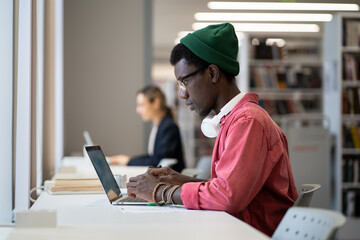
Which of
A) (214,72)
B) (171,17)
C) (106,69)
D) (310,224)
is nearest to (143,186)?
(214,72)

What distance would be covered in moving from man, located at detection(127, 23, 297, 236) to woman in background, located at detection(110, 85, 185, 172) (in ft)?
7.40

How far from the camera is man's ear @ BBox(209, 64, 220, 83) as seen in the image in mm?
1828

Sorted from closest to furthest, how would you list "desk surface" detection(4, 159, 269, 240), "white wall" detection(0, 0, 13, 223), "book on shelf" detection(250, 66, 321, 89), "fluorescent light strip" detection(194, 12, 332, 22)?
"desk surface" detection(4, 159, 269, 240) < "white wall" detection(0, 0, 13, 223) < "book on shelf" detection(250, 66, 321, 89) < "fluorescent light strip" detection(194, 12, 332, 22)

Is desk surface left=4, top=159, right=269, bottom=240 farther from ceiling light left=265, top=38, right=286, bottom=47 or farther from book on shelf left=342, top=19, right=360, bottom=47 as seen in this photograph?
ceiling light left=265, top=38, right=286, bottom=47

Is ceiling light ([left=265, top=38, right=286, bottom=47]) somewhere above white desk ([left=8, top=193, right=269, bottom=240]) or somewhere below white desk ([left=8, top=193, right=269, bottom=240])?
above

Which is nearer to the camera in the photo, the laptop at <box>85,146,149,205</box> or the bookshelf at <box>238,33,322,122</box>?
the laptop at <box>85,146,149,205</box>

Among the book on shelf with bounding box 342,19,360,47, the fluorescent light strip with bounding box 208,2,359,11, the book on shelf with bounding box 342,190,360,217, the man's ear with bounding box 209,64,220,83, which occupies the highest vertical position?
the fluorescent light strip with bounding box 208,2,359,11

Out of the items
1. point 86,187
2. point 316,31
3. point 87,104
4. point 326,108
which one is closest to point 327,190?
point 326,108

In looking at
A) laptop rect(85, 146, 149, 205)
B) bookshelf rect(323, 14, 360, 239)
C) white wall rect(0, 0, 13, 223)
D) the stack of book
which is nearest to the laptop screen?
laptop rect(85, 146, 149, 205)

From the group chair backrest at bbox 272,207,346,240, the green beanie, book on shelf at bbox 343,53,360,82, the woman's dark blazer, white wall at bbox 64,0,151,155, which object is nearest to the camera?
chair backrest at bbox 272,207,346,240

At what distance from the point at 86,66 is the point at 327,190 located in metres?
2.81

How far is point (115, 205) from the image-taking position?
190 centimetres

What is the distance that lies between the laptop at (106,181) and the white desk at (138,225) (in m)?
0.06

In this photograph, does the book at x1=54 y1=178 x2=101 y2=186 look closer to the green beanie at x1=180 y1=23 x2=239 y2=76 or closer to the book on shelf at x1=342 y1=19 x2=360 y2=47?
the green beanie at x1=180 y1=23 x2=239 y2=76
